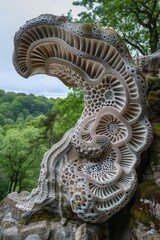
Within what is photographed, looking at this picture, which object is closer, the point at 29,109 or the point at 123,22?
the point at 123,22

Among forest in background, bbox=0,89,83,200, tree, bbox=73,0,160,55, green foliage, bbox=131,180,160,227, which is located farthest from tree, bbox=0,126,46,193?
green foliage, bbox=131,180,160,227

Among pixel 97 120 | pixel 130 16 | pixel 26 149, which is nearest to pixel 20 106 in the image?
pixel 26 149

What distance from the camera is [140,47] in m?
11.4

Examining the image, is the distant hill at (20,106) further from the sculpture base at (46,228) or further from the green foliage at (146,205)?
the green foliage at (146,205)

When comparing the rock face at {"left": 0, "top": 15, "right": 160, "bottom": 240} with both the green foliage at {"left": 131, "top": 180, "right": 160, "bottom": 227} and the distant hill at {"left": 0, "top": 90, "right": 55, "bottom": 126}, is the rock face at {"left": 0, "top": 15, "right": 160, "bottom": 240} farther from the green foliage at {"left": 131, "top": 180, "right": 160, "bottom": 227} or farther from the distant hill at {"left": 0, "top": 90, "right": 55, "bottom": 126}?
the distant hill at {"left": 0, "top": 90, "right": 55, "bottom": 126}

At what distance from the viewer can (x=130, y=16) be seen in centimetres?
1043

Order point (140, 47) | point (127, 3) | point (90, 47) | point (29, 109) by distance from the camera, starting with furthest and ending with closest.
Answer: point (29, 109), point (140, 47), point (127, 3), point (90, 47)

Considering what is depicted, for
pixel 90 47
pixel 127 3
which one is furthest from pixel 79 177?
pixel 127 3

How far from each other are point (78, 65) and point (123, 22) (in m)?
7.92

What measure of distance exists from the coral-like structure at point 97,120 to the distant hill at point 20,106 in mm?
32870

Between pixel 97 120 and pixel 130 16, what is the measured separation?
8505 millimetres

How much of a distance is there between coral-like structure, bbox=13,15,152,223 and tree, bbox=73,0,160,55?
264 inches

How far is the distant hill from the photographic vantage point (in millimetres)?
37388

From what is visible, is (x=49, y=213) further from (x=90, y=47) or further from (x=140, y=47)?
(x=140, y=47)
